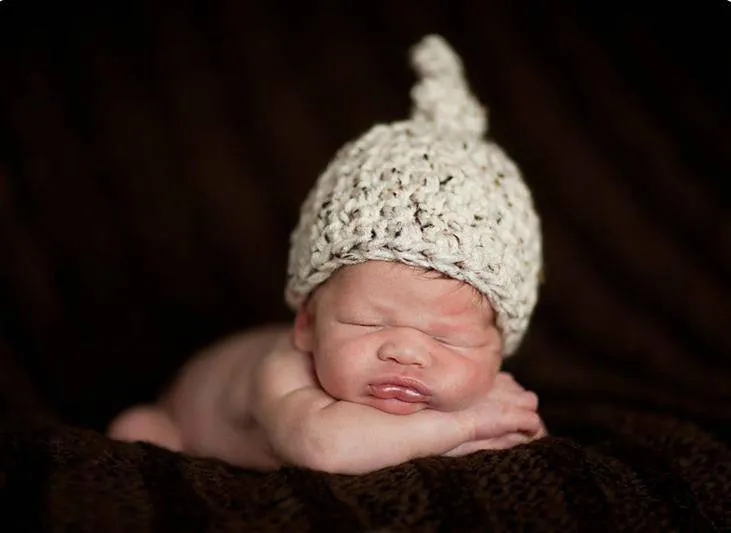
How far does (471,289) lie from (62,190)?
A: 3.38 feet

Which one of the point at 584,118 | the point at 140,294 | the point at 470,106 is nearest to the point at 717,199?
the point at 584,118

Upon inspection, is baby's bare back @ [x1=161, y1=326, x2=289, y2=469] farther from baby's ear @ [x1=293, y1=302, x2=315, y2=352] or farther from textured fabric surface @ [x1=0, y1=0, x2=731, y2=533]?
textured fabric surface @ [x1=0, y1=0, x2=731, y2=533]

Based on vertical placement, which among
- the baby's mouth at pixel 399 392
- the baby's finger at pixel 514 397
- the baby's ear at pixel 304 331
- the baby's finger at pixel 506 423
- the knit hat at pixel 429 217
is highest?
the knit hat at pixel 429 217

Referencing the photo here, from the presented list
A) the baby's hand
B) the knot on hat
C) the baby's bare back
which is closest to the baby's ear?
the baby's bare back

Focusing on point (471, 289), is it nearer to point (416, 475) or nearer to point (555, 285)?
point (416, 475)

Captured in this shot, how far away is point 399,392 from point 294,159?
89 cm

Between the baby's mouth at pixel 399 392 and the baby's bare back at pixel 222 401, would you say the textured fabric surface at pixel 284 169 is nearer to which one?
the baby's bare back at pixel 222 401

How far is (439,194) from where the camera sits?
1.09 m

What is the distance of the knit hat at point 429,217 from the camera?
106 cm

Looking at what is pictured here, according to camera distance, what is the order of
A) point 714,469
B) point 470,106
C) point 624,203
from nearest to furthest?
1. point 714,469
2. point 470,106
3. point 624,203

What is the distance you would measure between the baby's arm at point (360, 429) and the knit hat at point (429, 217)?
0.16 meters

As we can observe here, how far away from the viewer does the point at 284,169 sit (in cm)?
179

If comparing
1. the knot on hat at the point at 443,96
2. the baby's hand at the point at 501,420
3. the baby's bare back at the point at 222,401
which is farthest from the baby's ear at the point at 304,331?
the knot on hat at the point at 443,96

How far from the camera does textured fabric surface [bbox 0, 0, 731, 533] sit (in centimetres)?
Answer: 164
